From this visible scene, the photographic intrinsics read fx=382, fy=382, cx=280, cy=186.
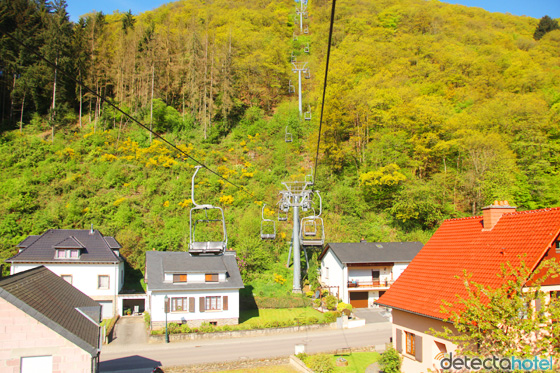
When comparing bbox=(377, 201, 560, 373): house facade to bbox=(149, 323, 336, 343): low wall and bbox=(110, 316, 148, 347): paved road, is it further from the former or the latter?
bbox=(110, 316, 148, 347): paved road

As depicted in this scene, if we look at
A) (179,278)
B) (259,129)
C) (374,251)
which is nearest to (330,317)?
(374,251)

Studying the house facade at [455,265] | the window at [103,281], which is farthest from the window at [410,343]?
the window at [103,281]

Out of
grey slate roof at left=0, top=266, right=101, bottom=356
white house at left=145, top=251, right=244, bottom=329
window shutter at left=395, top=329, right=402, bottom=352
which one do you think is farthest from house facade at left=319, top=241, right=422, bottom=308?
grey slate roof at left=0, top=266, right=101, bottom=356

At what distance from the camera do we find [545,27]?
2908 inches

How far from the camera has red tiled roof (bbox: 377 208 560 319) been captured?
40.7 feet

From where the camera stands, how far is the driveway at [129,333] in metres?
21.7

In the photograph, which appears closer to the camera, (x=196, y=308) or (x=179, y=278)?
(x=196, y=308)

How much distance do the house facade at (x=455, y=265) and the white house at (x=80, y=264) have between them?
20.8 m

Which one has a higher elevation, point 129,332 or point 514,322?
point 514,322

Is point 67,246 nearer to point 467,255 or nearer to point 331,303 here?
point 331,303

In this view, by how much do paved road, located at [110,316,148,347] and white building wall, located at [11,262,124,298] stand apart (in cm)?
241

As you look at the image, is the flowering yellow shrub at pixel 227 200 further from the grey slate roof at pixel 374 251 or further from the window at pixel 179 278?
the window at pixel 179 278

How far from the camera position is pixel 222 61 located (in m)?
50.5

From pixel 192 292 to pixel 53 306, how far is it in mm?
12741
